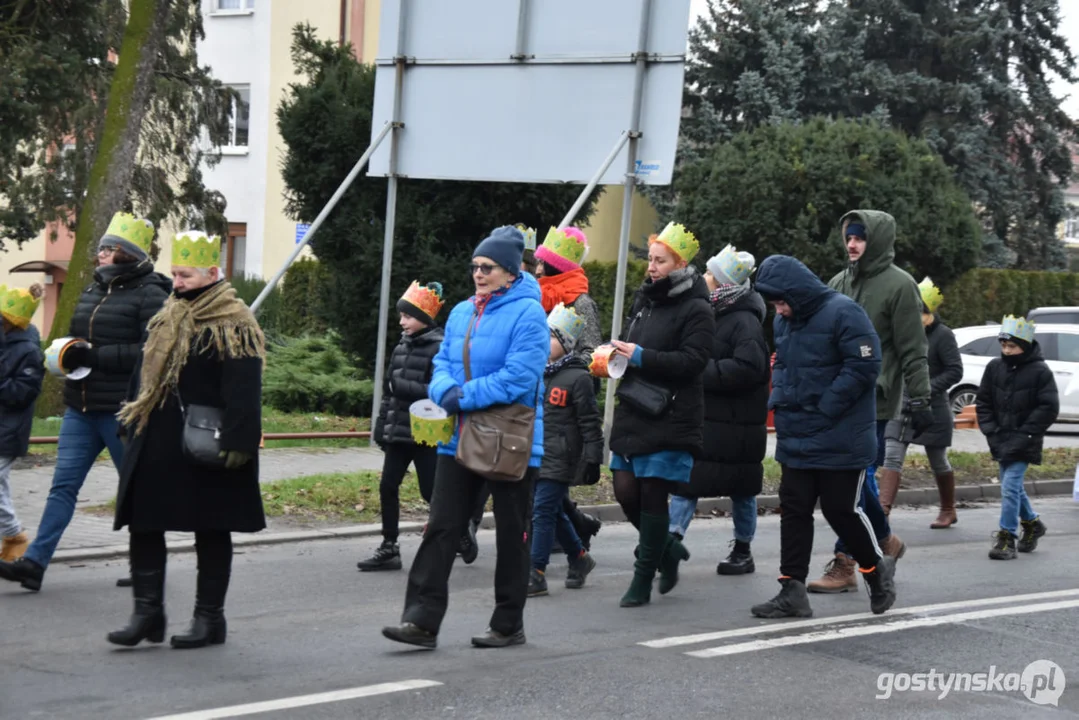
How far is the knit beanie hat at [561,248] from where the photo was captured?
29.1 ft

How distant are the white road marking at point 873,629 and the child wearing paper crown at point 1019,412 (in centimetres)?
229

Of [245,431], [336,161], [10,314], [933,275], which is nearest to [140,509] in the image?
[245,431]

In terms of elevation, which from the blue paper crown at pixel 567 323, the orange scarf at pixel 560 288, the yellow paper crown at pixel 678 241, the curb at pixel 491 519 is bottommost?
the curb at pixel 491 519

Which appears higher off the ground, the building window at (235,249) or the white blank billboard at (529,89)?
the white blank billboard at (529,89)

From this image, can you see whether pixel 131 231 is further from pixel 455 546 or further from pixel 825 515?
pixel 825 515

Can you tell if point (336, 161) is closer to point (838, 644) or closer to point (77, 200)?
point (77, 200)

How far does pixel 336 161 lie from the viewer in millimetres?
18000

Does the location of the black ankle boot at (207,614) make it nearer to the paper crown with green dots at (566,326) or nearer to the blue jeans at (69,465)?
the blue jeans at (69,465)

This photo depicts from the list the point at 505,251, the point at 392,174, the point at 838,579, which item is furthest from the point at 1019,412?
the point at 392,174

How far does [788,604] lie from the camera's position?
25.2 feet

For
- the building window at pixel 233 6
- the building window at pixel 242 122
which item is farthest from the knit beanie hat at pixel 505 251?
the building window at pixel 233 6

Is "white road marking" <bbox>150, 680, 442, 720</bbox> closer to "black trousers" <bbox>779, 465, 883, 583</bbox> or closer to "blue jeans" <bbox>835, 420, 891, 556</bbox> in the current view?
"black trousers" <bbox>779, 465, 883, 583</bbox>

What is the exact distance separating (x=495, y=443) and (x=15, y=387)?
2987mm

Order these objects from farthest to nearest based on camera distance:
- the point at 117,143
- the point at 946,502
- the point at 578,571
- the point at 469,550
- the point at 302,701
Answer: the point at 117,143
the point at 946,502
the point at 469,550
the point at 578,571
the point at 302,701
